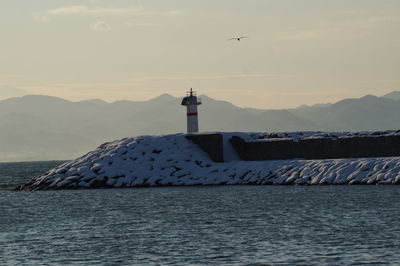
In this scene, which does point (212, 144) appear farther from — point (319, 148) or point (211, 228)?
point (211, 228)

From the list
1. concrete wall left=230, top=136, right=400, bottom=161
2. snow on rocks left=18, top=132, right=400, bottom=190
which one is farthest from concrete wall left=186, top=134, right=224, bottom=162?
concrete wall left=230, top=136, right=400, bottom=161

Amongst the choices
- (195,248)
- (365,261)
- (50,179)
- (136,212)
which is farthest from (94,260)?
(50,179)

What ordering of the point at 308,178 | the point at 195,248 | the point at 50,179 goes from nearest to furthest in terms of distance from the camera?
1. the point at 195,248
2. the point at 308,178
3. the point at 50,179

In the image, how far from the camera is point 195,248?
28328mm

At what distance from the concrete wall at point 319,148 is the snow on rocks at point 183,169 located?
1.38 meters

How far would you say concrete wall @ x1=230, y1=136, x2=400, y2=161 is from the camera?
5931cm

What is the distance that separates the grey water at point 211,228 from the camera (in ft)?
87.0

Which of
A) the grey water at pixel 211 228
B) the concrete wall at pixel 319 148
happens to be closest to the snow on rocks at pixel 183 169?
the concrete wall at pixel 319 148

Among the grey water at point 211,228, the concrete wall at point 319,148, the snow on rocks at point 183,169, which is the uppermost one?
the concrete wall at point 319,148

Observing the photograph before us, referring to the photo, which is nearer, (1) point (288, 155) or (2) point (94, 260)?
(2) point (94, 260)

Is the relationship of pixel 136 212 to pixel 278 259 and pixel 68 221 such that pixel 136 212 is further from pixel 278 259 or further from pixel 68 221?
pixel 278 259

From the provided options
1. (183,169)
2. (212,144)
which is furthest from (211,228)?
(212,144)

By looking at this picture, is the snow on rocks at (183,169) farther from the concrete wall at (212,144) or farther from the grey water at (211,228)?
the grey water at (211,228)

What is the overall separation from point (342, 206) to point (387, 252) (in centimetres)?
1465
